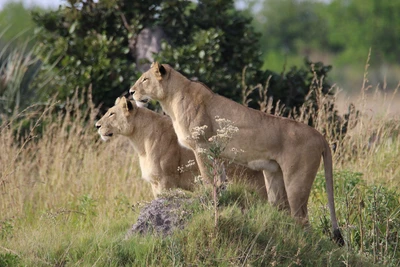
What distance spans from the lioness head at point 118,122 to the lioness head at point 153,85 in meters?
0.37

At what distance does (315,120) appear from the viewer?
404 inches

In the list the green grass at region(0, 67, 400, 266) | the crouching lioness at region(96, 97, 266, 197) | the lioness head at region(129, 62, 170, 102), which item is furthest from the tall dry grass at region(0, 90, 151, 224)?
the lioness head at region(129, 62, 170, 102)

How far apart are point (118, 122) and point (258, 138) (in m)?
1.53

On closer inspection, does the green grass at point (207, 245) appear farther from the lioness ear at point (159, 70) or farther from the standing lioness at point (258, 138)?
the lioness ear at point (159, 70)

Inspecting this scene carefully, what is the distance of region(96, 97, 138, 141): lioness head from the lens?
8.12 meters

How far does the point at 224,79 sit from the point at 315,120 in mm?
1276

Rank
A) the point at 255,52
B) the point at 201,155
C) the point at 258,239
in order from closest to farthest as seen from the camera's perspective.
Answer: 1. the point at 258,239
2. the point at 201,155
3. the point at 255,52

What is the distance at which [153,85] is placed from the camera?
774 centimetres

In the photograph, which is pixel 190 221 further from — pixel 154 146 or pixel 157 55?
pixel 157 55

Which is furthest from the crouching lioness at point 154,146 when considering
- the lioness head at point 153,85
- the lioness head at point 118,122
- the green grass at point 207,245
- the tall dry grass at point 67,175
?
the green grass at point 207,245

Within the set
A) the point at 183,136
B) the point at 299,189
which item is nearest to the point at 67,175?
the point at 183,136

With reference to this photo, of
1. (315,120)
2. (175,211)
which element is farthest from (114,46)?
(175,211)

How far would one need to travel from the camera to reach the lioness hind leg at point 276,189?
7430 millimetres

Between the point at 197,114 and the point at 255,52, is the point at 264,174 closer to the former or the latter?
the point at 197,114
